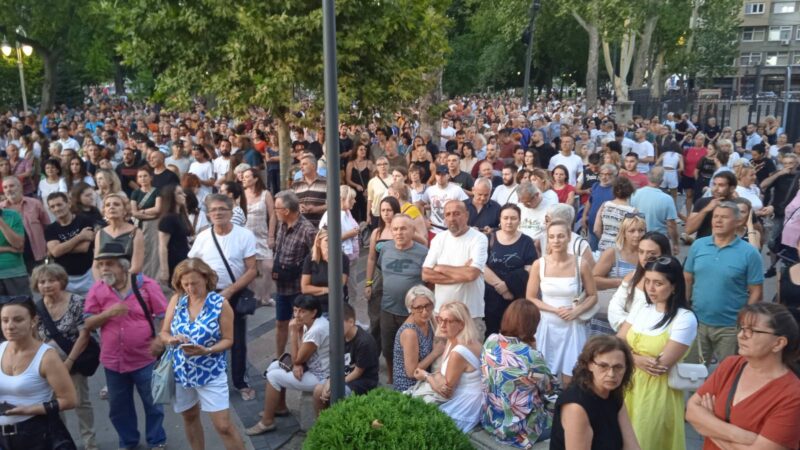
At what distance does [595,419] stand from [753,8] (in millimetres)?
88460

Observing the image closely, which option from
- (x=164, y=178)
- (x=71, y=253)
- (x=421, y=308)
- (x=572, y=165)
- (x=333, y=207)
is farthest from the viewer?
(x=572, y=165)

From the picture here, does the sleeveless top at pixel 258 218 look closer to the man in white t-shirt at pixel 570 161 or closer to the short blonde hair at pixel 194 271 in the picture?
the short blonde hair at pixel 194 271

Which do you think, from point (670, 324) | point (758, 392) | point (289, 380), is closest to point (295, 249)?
point (289, 380)

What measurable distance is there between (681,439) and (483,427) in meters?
1.26

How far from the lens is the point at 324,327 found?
18.1 feet

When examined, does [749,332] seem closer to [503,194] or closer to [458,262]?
[458,262]

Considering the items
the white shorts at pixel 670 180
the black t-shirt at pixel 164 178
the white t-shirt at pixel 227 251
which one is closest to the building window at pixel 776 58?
the white shorts at pixel 670 180

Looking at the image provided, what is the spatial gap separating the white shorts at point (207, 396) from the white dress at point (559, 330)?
8.09 feet

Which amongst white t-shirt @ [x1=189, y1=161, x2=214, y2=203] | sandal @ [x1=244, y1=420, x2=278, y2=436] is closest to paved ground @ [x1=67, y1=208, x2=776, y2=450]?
sandal @ [x1=244, y1=420, x2=278, y2=436]

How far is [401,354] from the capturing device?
5.60 metres

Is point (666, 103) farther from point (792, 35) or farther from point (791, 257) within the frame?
point (792, 35)

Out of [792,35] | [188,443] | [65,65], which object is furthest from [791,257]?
[792,35]

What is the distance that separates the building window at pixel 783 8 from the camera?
76544 mm

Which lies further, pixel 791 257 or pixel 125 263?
pixel 791 257
